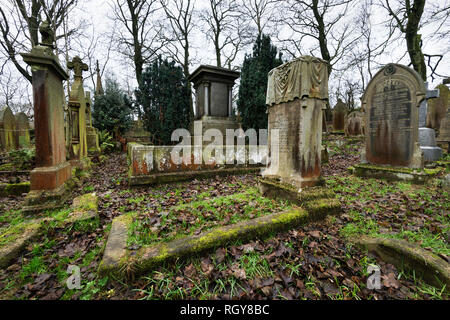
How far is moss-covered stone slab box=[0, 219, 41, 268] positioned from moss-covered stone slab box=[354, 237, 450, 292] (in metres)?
3.87

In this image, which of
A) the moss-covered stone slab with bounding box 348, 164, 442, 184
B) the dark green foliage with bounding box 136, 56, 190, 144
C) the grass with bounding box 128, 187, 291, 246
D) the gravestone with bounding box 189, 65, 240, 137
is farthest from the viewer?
the dark green foliage with bounding box 136, 56, 190, 144

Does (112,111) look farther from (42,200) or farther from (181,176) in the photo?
(42,200)

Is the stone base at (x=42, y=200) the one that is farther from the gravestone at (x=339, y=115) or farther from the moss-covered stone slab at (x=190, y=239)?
the gravestone at (x=339, y=115)

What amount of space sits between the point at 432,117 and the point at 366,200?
9636 millimetres

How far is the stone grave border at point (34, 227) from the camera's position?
1.99 meters

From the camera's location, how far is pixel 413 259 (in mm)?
1783

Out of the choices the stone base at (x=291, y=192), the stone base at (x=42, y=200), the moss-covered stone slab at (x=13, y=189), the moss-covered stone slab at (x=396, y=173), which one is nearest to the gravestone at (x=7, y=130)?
the moss-covered stone slab at (x=13, y=189)

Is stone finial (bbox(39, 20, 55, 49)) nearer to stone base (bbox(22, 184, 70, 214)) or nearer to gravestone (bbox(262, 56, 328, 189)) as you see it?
stone base (bbox(22, 184, 70, 214))

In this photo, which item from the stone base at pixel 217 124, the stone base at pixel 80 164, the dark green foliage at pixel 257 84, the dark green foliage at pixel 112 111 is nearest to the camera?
the stone base at pixel 80 164

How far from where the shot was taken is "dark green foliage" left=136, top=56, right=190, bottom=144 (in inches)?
376

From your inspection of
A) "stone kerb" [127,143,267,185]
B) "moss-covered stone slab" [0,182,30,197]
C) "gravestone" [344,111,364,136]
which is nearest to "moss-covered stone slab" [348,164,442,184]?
"stone kerb" [127,143,267,185]

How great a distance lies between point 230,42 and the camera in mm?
17766
